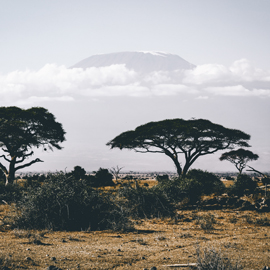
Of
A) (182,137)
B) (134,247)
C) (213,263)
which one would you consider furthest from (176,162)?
(213,263)

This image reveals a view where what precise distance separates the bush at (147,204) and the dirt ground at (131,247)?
8.27 feet

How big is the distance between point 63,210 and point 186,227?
13.5ft

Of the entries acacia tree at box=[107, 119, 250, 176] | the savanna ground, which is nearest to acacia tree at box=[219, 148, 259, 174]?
acacia tree at box=[107, 119, 250, 176]

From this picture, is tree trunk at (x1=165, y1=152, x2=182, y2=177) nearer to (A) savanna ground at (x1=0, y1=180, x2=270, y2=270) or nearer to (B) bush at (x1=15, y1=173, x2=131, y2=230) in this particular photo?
(A) savanna ground at (x1=0, y1=180, x2=270, y2=270)

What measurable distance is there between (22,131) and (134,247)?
78.5ft

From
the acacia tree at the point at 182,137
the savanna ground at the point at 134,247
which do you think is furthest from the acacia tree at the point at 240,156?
the savanna ground at the point at 134,247

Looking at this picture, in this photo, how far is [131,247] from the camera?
6.91 meters

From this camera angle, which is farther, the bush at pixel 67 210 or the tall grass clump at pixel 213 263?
the bush at pixel 67 210

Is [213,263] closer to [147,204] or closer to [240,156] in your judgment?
[147,204]

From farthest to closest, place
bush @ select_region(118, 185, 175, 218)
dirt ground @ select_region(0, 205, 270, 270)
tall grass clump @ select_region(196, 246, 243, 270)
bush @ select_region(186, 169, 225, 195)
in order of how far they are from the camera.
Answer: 1. bush @ select_region(186, 169, 225, 195)
2. bush @ select_region(118, 185, 175, 218)
3. dirt ground @ select_region(0, 205, 270, 270)
4. tall grass clump @ select_region(196, 246, 243, 270)

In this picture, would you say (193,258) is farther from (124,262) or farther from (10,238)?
(10,238)

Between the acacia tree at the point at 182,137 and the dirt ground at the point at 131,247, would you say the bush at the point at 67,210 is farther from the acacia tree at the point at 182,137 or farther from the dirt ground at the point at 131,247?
the acacia tree at the point at 182,137

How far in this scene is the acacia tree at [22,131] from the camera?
27344 mm

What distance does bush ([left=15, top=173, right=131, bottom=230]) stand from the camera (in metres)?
9.40
